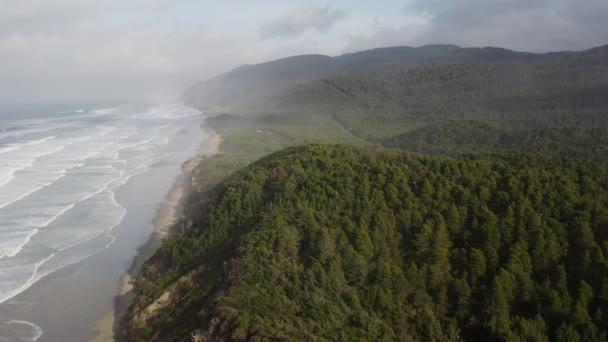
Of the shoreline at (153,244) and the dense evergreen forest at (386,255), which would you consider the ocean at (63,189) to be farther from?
the dense evergreen forest at (386,255)

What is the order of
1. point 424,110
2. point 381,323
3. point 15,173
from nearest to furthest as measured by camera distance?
point 381,323
point 15,173
point 424,110

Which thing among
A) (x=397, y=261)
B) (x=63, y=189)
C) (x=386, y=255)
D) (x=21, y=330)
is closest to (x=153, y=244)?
(x=21, y=330)

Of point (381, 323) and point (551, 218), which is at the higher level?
point (551, 218)

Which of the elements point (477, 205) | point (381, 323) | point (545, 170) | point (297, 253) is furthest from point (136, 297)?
point (545, 170)

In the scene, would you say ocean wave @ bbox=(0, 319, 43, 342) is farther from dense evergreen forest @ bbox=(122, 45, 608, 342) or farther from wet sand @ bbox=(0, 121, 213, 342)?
dense evergreen forest @ bbox=(122, 45, 608, 342)

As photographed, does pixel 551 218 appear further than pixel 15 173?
No

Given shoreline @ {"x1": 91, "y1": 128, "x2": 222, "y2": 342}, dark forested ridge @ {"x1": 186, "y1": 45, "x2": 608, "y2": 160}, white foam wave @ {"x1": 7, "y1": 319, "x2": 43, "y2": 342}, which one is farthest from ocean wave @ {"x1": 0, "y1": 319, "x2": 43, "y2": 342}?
dark forested ridge @ {"x1": 186, "y1": 45, "x2": 608, "y2": 160}

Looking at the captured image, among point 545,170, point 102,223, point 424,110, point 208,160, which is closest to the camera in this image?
point 545,170

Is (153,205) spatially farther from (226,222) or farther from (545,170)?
(545,170)
